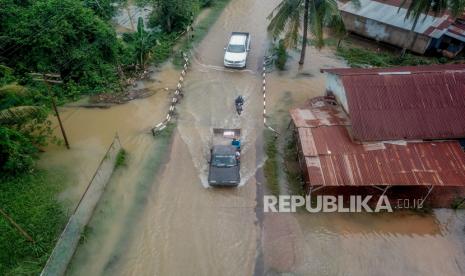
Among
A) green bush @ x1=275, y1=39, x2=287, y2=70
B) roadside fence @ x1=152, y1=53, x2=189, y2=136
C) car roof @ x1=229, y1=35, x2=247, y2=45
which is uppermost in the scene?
car roof @ x1=229, y1=35, x2=247, y2=45

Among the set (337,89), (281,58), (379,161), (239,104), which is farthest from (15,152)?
(281,58)

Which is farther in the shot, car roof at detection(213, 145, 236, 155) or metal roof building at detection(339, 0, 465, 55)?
metal roof building at detection(339, 0, 465, 55)

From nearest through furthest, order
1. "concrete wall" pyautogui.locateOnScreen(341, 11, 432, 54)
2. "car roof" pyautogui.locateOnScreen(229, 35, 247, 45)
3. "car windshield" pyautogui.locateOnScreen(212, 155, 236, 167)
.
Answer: "car windshield" pyautogui.locateOnScreen(212, 155, 236, 167)
"car roof" pyautogui.locateOnScreen(229, 35, 247, 45)
"concrete wall" pyautogui.locateOnScreen(341, 11, 432, 54)

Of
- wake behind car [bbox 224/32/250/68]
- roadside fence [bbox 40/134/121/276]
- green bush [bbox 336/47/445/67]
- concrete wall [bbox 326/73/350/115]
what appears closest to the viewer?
roadside fence [bbox 40/134/121/276]

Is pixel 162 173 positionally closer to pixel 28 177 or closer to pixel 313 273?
pixel 28 177

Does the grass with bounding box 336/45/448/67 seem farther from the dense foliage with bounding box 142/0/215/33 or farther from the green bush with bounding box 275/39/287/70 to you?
the dense foliage with bounding box 142/0/215/33

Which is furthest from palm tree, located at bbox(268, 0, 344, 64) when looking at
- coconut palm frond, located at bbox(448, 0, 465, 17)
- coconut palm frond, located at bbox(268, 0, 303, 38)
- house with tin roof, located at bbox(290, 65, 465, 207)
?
coconut palm frond, located at bbox(448, 0, 465, 17)

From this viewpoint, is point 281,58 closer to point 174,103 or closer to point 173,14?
point 174,103
